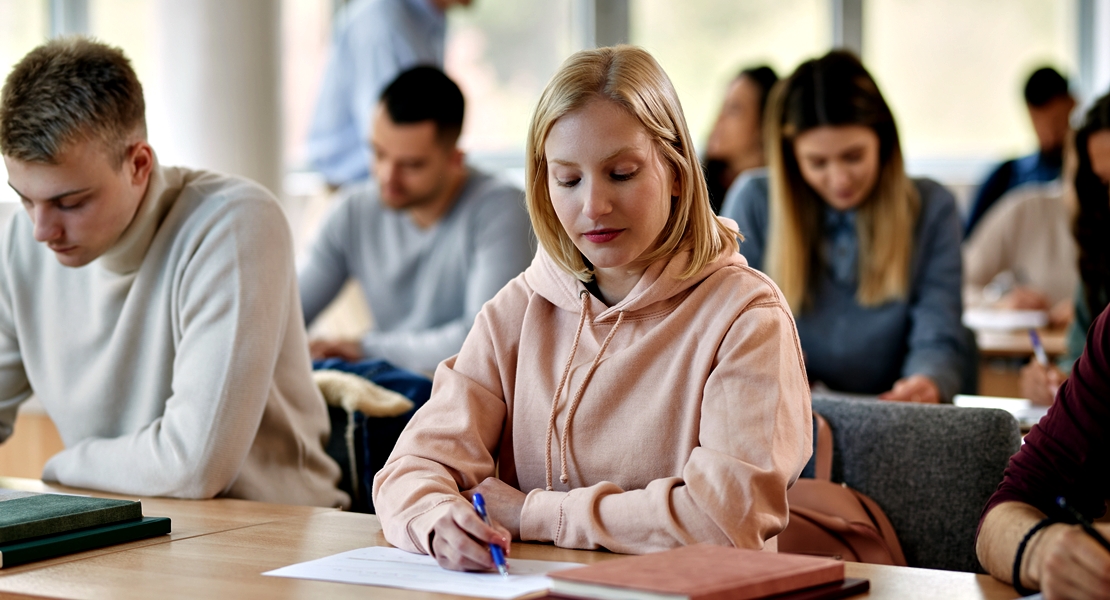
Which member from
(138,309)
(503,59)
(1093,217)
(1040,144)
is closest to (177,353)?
(138,309)

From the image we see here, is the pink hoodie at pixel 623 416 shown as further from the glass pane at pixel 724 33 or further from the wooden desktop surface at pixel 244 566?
the glass pane at pixel 724 33

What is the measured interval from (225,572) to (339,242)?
A: 2.51 metres

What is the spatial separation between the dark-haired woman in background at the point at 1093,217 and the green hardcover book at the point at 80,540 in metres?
2.00

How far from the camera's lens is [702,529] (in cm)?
138

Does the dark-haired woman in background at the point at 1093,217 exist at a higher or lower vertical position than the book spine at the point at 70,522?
higher

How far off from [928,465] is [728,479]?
2.10 feet

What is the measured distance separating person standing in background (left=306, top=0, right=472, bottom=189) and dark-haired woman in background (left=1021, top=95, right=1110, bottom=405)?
2596 mm

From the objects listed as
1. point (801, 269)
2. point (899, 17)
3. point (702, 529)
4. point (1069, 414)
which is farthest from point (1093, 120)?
point (899, 17)

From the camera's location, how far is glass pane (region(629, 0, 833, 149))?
6.54 m

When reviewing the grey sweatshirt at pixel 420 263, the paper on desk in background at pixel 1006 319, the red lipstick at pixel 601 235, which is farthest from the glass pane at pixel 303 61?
the red lipstick at pixel 601 235

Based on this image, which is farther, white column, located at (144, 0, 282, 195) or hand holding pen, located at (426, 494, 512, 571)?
white column, located at (144, 0, 282, 195)

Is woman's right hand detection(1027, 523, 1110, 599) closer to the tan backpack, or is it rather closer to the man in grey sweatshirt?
the tan backpack

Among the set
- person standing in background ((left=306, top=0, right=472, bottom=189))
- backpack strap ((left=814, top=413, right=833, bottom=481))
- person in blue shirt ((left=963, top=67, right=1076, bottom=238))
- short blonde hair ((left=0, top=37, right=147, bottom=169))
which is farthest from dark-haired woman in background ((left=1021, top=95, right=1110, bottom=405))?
person in blue shirt ((left=963, top=67, right=1076, bottom=238))

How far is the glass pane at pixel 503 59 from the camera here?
6.57m
